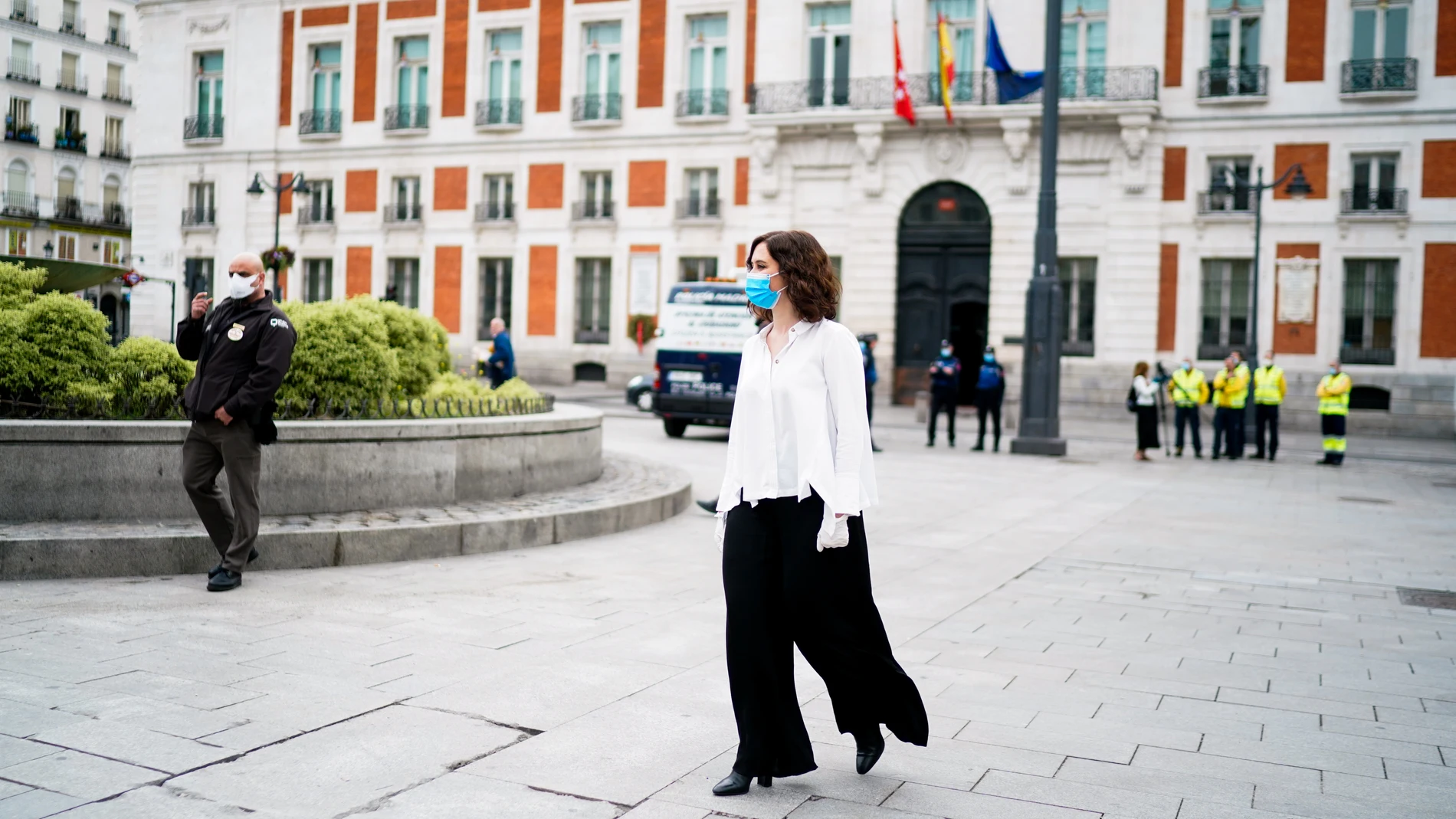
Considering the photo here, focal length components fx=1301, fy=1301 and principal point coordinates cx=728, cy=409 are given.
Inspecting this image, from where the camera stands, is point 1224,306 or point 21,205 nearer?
point 1224,306

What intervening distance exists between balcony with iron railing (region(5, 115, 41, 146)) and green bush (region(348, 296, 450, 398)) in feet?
72.9

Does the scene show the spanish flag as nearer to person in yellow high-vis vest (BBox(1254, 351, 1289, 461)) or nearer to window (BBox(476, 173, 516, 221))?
person in yellow high-vis vest (BBox(1254, 351, 1289, 461))

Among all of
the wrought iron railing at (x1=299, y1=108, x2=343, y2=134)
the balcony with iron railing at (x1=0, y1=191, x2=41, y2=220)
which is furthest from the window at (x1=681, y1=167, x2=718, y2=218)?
the balcony with iron railing at (x1=0, y1=191, x2=41, y2=220)

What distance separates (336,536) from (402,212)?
32.8 m

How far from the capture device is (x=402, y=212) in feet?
129

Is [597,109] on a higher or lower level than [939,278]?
higher

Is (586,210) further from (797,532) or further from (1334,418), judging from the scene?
(797,532)

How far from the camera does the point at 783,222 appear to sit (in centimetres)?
3409

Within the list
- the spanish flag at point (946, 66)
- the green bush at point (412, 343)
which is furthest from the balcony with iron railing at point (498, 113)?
the green bush at point (412, 343)

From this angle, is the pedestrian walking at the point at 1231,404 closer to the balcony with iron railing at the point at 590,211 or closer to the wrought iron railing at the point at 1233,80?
the wrought iron railing at the point at 1233,80

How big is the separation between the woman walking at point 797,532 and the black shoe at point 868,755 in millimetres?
95

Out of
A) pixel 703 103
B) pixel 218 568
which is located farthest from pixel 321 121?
pixel 218 568

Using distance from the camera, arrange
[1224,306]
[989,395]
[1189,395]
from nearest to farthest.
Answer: [989,395], [1189,395], [1224,306]

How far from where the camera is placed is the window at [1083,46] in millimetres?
31641
